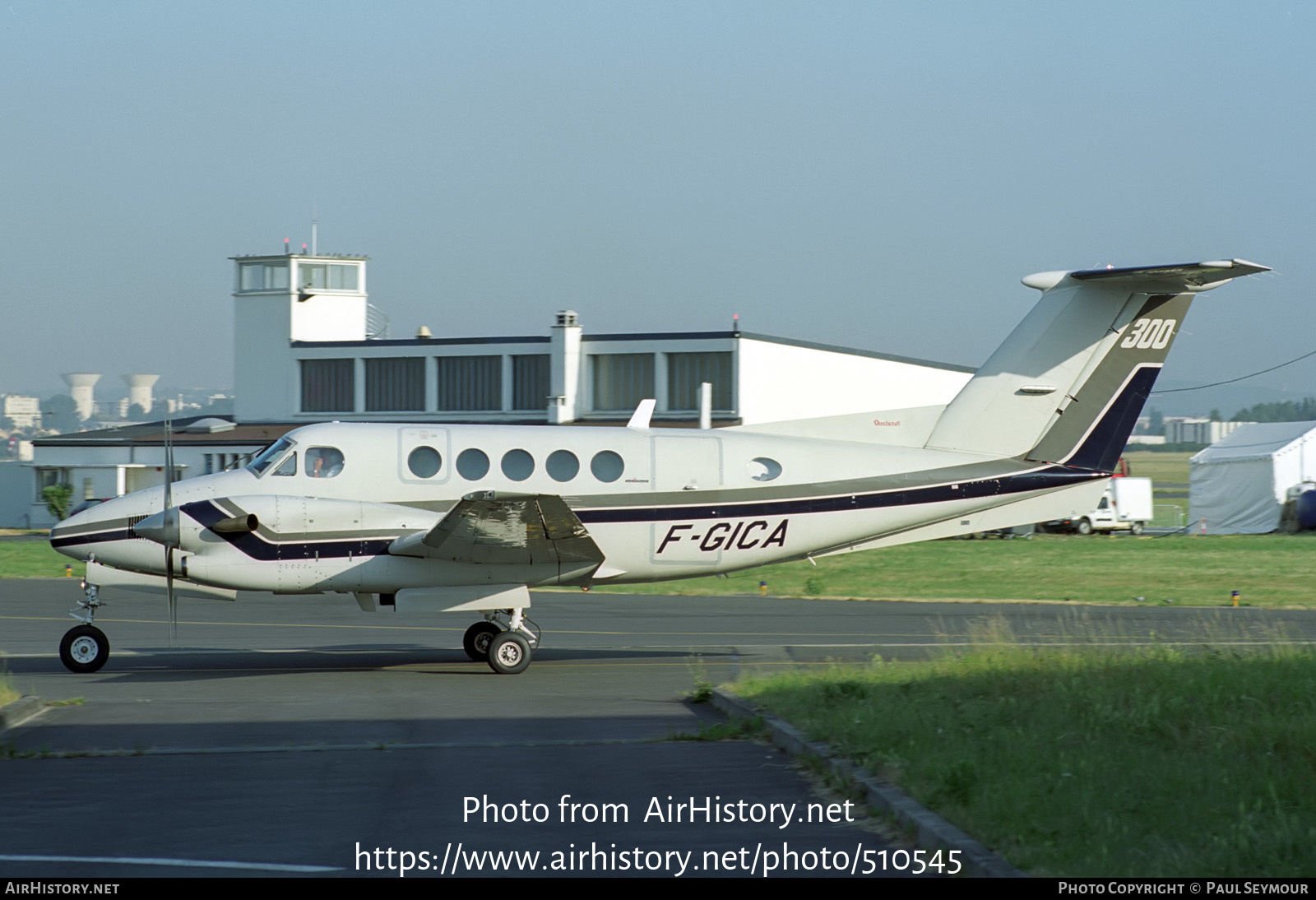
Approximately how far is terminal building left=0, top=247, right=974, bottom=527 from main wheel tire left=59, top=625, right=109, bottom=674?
120 feet

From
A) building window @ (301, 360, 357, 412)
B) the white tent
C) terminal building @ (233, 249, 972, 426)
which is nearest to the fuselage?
terminal building @ (233, 249, 972, 426)

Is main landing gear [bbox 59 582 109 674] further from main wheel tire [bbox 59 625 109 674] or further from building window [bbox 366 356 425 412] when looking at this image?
building window [bbox 366 356 425 412]

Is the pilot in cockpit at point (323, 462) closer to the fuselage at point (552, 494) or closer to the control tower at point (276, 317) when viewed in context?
the fuselage at point (552, 494)

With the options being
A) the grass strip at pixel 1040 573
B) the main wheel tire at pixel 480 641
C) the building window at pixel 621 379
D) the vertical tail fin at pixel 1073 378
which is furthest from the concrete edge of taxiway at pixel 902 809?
the building window at pixel 621 379

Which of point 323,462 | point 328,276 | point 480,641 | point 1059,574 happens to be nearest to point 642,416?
point 480,641

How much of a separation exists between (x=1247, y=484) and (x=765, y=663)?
40.6 metres

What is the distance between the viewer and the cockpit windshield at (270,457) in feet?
51.8

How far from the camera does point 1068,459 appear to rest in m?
16.9

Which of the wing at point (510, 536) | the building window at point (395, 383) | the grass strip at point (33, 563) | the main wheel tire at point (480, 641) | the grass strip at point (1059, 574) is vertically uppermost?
the building window at point (395, 383)

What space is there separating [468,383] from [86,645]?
41.7 m

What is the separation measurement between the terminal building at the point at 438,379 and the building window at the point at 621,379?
6cm

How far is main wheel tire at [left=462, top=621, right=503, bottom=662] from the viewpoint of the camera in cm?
1689

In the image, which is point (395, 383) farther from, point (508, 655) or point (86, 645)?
point (508, 655)
